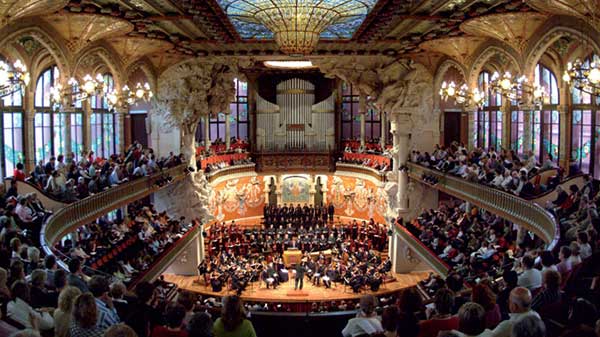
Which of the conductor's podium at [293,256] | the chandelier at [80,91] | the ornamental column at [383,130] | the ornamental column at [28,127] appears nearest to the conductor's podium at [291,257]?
the conductor's podium at [293,256]

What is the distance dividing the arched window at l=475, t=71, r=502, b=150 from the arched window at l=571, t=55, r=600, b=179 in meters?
5.29

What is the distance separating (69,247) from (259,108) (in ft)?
80.6

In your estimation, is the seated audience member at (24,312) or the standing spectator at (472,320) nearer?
the standing spectator at (472,320)

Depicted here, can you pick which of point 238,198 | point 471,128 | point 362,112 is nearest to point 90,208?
point 238,198

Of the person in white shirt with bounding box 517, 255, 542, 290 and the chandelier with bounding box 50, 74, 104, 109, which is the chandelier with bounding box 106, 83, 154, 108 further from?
the person in white shirt with bounding box 517, 255, 542, 290

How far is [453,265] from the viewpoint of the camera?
63.7ft

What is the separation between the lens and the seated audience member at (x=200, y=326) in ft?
17.3

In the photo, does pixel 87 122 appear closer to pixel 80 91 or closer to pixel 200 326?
pixel 80 91

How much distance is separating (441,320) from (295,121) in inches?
1310

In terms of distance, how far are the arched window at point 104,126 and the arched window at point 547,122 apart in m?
19.6

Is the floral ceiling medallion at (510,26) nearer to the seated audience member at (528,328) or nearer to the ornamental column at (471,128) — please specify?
the ornamental column at (471,128)

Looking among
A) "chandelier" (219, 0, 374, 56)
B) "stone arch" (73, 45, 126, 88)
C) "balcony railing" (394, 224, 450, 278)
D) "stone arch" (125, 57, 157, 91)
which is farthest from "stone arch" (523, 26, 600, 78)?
"stone arch" (125, 57, 157, 91)

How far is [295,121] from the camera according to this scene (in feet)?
128

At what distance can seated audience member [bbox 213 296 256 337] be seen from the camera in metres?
5.66
